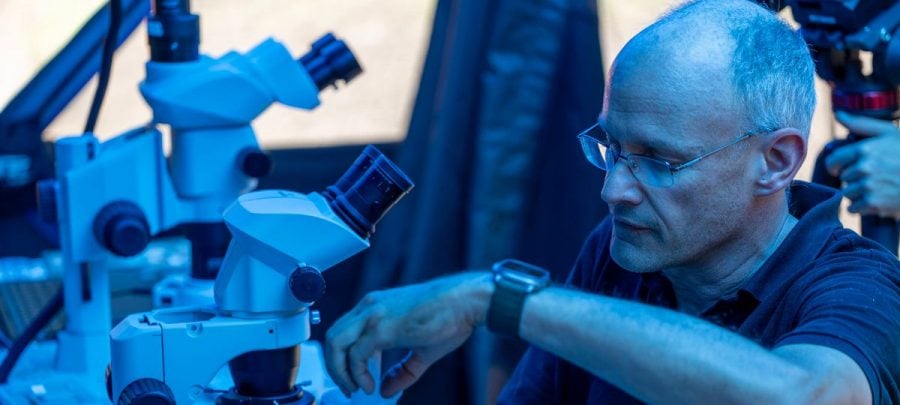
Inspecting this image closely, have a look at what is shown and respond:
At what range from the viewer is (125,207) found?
5.31 ft

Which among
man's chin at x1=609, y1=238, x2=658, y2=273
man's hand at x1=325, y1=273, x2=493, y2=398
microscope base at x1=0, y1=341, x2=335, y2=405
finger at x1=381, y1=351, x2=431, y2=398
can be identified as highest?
man's chin at x1=609, y1=238, x2=658, y2=273

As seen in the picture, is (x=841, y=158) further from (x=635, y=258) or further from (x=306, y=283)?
(x=306, y=283)

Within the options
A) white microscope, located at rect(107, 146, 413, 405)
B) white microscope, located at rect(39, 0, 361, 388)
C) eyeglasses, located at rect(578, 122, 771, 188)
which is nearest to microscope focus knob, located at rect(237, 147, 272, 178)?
white microscope, located at rect(39, 0, 361, 388)

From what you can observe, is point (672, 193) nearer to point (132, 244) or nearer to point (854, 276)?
point (854, 276)

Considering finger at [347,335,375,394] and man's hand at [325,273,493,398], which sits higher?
man's hand at [325,273,493,398]

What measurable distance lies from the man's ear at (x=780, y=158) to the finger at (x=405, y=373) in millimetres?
430

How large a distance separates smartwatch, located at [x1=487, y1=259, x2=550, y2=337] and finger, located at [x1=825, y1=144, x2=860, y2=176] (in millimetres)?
845

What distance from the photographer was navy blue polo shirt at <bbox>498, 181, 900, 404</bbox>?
119 centimetres

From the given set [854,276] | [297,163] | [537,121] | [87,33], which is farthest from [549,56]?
[854,276]

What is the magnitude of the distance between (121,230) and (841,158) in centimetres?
110

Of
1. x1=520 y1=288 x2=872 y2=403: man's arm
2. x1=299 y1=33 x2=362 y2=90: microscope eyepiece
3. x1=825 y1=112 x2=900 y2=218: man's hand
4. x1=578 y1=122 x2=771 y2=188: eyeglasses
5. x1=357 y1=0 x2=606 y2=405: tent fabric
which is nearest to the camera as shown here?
x1=520 y1=288 x2=872 y2=403: man's arm

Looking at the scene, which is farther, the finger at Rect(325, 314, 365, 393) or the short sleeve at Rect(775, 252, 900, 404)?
the finger at Rect(325, 314, 365, 393)

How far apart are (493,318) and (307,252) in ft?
0.67

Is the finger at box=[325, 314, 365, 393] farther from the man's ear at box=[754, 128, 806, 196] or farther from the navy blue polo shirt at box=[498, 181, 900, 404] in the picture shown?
the man's ear at box=[754, 128, 806, 196]
